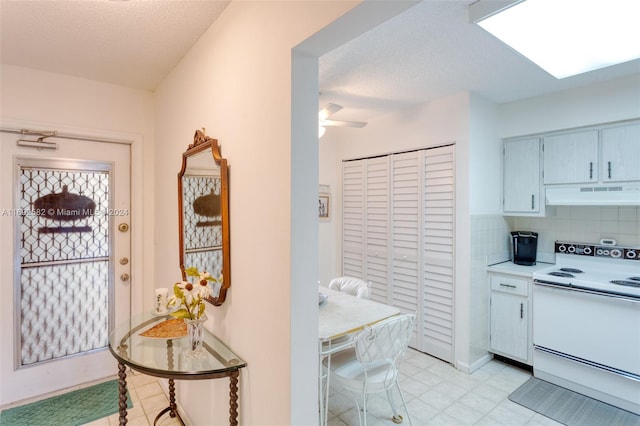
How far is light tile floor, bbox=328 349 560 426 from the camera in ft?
7.50

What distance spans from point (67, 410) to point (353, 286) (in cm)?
232

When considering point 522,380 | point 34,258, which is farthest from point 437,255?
point 34,258

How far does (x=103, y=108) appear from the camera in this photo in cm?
272

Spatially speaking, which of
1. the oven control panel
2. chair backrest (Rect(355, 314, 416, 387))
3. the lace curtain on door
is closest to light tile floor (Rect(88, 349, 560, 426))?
chair backrest (Rect(355, 314, 416, 387))

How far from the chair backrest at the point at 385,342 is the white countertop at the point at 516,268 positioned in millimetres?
1510

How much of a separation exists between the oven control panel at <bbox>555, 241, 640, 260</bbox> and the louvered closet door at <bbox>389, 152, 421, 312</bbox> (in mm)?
1362

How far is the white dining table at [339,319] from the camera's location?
191 centimetres

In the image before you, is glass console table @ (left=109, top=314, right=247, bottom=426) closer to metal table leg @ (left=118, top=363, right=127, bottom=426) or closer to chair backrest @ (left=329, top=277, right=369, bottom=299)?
metal table leg @ (left=118, top=363, right=127, bottom=426)

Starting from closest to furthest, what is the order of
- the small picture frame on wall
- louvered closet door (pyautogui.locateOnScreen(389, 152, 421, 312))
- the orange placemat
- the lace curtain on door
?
the orange placemat < the lace curtain on door < louvered closet door (pyautogui.locateOnScreen(389, 152, 421, 312)) < the small picture frame on wall

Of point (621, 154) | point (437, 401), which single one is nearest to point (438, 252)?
point (437, 401)

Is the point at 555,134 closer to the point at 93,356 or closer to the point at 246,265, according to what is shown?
the point at 246,265

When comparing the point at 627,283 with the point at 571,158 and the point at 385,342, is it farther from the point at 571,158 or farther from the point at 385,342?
A: the point at 385,342

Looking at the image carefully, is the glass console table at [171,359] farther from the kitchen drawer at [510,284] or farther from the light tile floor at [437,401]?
the kitchen drawer at [510,284]

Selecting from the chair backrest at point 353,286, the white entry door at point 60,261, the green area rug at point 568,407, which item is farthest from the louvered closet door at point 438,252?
the white entry door at point 60,261
